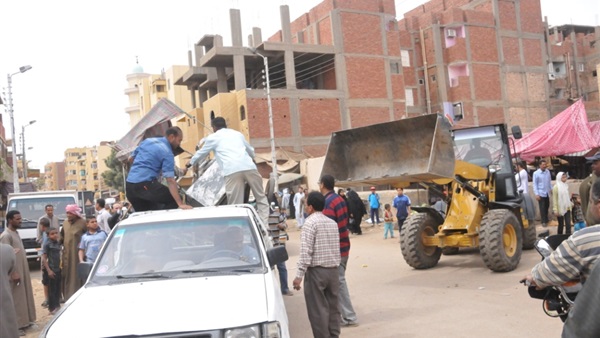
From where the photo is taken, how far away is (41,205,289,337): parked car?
384 cm

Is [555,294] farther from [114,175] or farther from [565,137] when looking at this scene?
[114,175]

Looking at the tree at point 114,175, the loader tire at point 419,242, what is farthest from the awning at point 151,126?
the tree at point 114,175

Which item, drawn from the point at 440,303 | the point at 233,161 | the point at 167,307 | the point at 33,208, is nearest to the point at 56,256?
the point at 233,161

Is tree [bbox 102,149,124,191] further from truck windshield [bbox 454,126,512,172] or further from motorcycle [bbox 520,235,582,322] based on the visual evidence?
motorcycle [bbox 520,235,582,322]

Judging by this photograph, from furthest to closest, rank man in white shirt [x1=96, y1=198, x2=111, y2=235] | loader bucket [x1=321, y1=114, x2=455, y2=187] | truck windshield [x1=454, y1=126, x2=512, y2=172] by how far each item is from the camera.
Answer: man in white shirt [x1=96, y1=198, x2=111, y2=235] → truck windshield [x1=454, y1=126, x2=512, y2=172] → loader bucket [x1=321, y1=114, x2=455, y2=187]

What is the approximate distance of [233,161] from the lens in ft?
25.7

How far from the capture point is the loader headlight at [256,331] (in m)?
3.78

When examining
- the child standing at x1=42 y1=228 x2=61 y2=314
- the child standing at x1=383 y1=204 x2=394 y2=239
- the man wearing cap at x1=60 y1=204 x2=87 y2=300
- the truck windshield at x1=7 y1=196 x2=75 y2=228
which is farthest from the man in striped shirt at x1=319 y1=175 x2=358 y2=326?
the truck windshield at x1=7 y1=196 x2=75 y2=228

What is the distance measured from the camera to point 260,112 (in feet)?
131

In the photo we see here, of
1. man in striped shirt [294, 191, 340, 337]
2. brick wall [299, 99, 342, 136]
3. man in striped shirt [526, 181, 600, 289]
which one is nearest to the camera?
man in striped shirt [526, 181, 600, 289]

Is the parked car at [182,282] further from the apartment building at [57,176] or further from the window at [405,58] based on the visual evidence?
the apartment building at [57,176]

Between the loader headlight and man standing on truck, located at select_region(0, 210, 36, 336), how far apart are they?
5.40 meters

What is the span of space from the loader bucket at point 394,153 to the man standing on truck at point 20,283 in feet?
17.3

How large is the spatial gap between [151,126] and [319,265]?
6.09 meters
